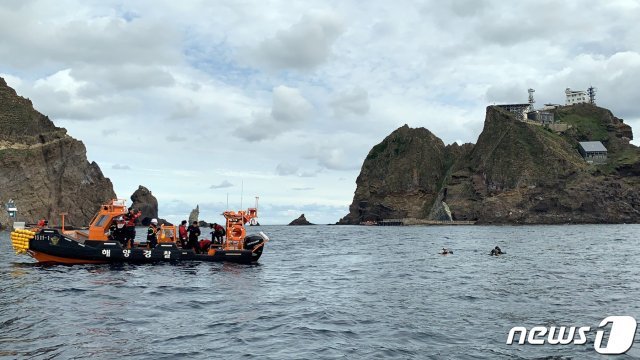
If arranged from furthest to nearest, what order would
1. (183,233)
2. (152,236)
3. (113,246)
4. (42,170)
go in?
(42,170), (183,233), (152,236), (113,246)

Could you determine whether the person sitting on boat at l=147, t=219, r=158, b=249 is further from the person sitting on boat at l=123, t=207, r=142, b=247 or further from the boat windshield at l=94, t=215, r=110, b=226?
the boat windshield at l=94, t=215, r=110, b=226

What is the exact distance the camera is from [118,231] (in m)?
32.0

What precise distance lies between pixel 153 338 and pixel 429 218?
174 m

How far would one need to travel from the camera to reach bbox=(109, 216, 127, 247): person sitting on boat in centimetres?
3183

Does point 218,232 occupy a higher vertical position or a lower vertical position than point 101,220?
lower

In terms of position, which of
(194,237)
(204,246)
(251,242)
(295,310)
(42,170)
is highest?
(42,170)

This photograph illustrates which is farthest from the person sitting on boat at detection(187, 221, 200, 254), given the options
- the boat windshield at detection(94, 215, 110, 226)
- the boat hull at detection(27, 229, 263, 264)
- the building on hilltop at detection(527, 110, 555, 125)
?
the building on hilltop at detection(527, 110, 555, 125)

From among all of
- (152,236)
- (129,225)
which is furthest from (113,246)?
(152,236)

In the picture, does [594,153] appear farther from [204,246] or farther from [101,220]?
[101,220]

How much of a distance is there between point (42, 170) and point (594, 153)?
17077 centimetres

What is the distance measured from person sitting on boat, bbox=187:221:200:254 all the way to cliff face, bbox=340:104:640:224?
132 meters

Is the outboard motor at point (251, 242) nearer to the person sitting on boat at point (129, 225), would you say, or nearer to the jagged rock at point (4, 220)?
the person sitting on boat at point (129, 225)

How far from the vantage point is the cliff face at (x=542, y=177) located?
14075 cm

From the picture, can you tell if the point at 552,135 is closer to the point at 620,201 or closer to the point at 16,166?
the point at 620,201
